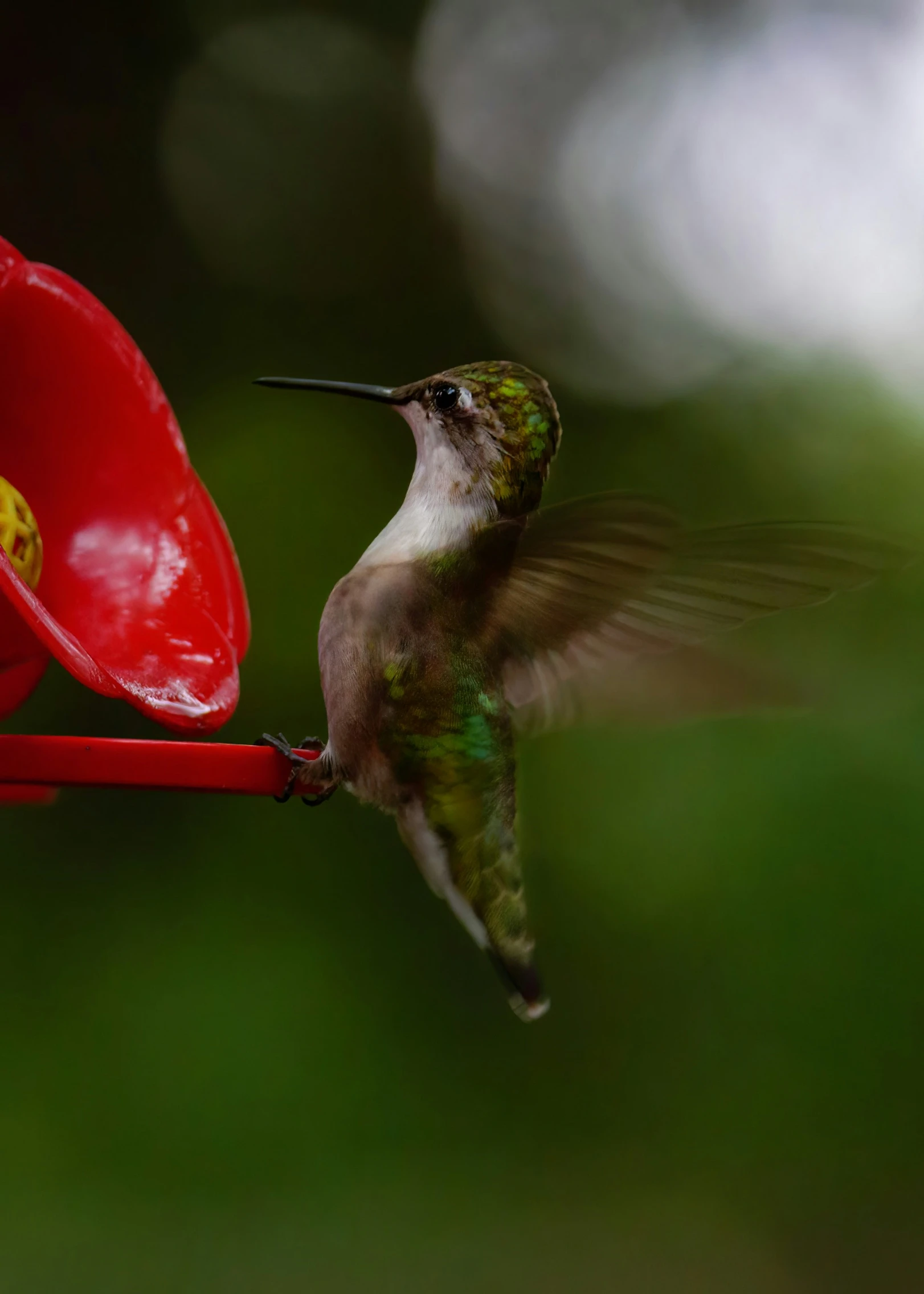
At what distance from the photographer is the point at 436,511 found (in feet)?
5.40

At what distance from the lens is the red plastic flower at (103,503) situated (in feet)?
5.08

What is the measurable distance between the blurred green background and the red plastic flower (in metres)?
1.81

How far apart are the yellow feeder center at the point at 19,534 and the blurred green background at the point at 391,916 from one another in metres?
1.96

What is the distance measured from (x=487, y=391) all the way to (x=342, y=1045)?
2.51 meters

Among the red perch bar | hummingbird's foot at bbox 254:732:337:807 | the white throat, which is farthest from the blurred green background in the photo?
the red perch bar

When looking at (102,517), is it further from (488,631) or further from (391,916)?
(391,916)

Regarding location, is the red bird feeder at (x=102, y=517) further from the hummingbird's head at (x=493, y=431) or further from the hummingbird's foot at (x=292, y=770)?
the hummingbird's head at (x=493, y=431)

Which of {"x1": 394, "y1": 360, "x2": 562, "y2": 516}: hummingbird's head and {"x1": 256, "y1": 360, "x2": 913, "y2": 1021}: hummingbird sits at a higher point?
{"x1": 394, "y1": 360, "x2": 562, "y2": 516}: hummingbird's head

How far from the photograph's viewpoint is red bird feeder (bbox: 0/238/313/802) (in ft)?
4.90

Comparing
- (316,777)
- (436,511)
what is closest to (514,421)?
(436,511)

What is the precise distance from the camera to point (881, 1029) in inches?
145

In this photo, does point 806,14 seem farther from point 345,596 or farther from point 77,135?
point 345,596

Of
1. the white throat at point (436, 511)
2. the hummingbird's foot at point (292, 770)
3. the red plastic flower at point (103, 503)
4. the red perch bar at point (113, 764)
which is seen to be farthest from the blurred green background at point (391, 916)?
the red perch bar at point (113, 764)

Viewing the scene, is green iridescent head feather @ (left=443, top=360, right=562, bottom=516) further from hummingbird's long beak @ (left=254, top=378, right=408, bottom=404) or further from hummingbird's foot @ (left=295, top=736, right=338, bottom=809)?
hummingbird's foot @ (left=295, top=736, right=338, bottom=809)
